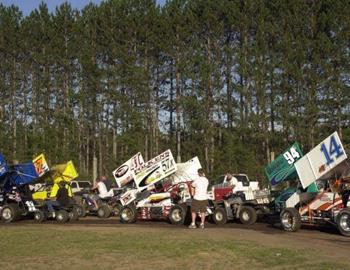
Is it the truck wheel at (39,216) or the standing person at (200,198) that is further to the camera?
the truck wheel at (39,216)

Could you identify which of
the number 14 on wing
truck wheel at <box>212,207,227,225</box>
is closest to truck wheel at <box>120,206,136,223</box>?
truck wheel at <box>212,207,227,225</box>

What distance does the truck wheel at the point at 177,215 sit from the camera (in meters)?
21.4

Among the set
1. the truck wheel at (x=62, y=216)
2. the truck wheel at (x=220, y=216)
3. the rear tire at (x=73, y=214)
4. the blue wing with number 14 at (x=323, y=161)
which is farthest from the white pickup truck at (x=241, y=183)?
the blue wing with number 14 at (x=323, y=161)

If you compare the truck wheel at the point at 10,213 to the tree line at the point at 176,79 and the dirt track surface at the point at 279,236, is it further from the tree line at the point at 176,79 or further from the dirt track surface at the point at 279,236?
the tree line at the point at 176,79

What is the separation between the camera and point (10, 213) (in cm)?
2341

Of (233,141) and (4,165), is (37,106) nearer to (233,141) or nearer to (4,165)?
(233,141)

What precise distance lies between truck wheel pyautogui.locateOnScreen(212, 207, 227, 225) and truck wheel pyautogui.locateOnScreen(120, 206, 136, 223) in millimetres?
3040

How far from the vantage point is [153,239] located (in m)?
15.7

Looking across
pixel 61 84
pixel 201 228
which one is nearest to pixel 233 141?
pixel 61 84

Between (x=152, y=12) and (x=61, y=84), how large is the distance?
39.6ft

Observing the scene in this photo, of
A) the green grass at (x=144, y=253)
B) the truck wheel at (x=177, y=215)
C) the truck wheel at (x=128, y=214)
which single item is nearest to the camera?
the green grass at (x=144, y=253)

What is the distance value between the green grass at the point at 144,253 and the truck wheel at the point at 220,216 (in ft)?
14.5

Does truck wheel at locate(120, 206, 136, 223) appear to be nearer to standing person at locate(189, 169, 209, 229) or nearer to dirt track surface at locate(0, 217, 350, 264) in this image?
dirt track surface at locate(0, 217, 350, 264)

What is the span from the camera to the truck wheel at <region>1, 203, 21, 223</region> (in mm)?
23359
